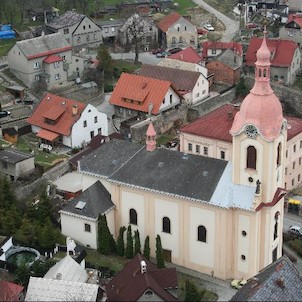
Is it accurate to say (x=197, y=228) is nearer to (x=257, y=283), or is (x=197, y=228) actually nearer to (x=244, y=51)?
(x=257, y=283)

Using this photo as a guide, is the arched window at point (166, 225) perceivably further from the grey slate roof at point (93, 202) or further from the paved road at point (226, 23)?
the paved road at point (226, 23)

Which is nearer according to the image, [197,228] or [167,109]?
[197,228]

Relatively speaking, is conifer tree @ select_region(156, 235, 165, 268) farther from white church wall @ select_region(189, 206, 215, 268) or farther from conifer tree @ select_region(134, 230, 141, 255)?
white church wall @ select_region(189, 206, 215, 268)

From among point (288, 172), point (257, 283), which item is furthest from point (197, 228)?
point (288, 172)

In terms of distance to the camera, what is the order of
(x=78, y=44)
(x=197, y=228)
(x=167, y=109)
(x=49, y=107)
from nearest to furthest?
(x=197, y=228) → (x=49, y=107) → (x=167, y=109) → (x=78, y=44)

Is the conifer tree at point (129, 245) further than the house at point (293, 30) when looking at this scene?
No

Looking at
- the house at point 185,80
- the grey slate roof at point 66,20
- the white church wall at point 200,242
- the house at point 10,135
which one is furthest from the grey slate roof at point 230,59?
the white church wall at point 200,242
